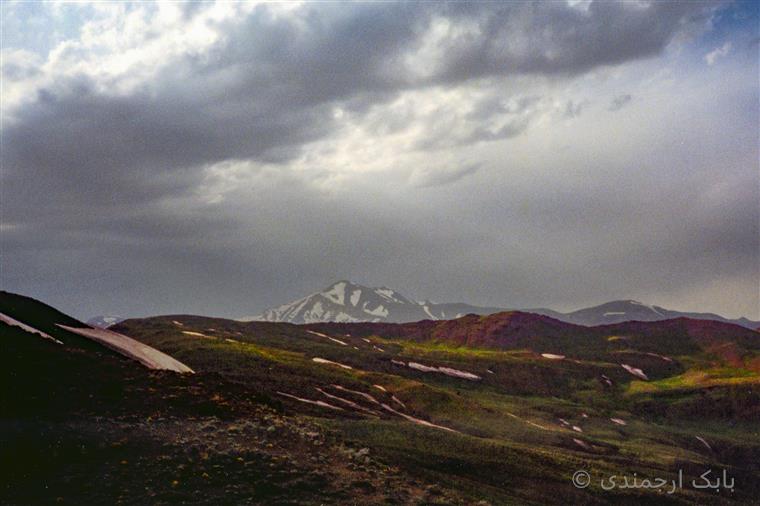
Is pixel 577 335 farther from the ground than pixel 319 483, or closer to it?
farther from the ground

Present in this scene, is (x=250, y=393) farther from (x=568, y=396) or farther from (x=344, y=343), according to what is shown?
(x=344, y=343)

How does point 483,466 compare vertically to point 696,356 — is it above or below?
below

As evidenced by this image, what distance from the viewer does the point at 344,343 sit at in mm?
153625

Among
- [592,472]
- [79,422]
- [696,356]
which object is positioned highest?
[696,356]

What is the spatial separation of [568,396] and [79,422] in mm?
109326

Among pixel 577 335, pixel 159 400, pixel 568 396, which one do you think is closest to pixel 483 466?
pixel 159 400

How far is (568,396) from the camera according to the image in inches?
4919

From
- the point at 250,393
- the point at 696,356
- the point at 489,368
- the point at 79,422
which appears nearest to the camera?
the point at 79,422

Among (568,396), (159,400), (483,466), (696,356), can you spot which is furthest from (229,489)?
(696,356)

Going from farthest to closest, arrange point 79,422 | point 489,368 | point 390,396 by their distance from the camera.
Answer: point 489,368 → point 390,396 → point 79,422

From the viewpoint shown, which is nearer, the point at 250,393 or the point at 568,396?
the point at 250,393

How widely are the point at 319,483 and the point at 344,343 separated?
122 m

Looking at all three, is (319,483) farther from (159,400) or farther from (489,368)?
(489,368)

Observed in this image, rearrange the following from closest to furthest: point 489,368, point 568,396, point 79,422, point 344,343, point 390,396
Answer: point 79,422 → point 390,396 → point 568,396 → point 489,368 → point 344,343
